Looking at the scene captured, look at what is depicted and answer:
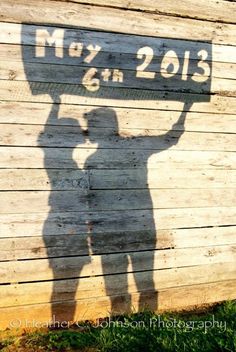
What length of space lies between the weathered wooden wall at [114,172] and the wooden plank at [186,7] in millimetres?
11

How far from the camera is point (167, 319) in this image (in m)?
4.27

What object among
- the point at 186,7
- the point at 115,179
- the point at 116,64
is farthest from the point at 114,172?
the point at 186,7

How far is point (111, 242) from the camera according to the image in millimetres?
4578

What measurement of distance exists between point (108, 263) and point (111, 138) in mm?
1262

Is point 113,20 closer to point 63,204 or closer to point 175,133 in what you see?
point 175,133

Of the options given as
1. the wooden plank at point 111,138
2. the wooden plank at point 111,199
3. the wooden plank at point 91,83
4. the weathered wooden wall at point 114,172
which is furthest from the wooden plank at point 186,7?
the wooden plank at point 111,199

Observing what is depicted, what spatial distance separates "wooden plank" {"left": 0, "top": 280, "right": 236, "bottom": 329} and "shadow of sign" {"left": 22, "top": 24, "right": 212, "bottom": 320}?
30 millimetres

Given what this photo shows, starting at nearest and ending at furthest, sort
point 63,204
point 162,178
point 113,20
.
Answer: point 63,204 → point 113,20 → point 162,178

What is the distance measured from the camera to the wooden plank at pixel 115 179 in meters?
4.27

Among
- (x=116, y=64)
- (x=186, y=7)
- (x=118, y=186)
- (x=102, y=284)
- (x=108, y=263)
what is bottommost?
(x=102, y=284)

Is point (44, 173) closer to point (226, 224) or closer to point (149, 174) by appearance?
point (149, 174)

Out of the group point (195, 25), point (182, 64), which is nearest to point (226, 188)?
point (182, 64)

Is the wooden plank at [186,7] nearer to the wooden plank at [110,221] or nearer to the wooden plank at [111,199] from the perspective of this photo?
the wooden plank at [111,199]

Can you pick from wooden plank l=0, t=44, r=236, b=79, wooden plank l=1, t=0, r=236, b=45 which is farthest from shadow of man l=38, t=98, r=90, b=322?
wooden plank l=1, t=0, r=236, b=45
